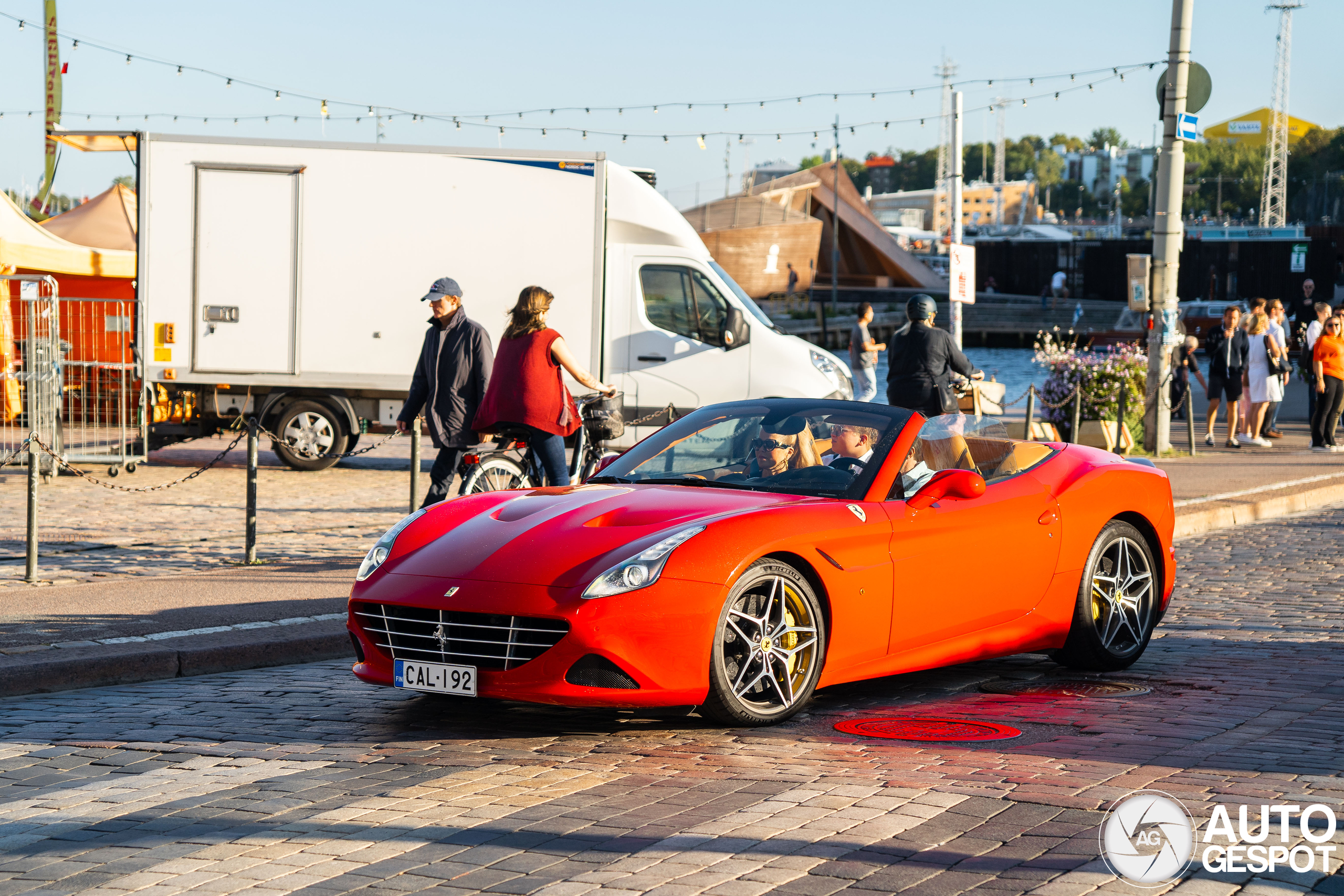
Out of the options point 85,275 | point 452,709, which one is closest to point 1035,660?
point 452,709

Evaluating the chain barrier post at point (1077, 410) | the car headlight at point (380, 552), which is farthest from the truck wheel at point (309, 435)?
the car headlight at point (380, 552)

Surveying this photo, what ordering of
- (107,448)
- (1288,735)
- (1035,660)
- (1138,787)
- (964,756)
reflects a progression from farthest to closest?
1. (107,448)
2. (1035,660)
3. (1288,735)
4. (964,756)
5. (1138,787)

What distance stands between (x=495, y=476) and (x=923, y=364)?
13.9 ft

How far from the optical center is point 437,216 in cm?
1681

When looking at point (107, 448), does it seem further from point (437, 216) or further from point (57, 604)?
point (57, 604)

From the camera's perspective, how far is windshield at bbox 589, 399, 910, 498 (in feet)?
22.0

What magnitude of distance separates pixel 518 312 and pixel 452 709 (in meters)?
3.80

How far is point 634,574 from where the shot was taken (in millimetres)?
5715

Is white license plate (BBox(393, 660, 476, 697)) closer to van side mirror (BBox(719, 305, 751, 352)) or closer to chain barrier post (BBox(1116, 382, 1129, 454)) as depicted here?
van side mirror (BBox(719, 305, 751, 352))

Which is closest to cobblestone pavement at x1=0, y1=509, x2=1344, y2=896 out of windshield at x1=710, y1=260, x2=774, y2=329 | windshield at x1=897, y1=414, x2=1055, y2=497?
windshield at x1=897, y1=414, x2=1055, y2=497

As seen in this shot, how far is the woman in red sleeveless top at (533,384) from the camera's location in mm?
9711

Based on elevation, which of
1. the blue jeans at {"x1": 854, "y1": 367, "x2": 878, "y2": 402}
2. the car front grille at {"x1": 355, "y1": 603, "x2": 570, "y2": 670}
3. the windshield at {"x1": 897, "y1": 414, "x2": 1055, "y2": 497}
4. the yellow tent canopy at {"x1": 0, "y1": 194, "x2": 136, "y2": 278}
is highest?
the yellow tent canopy at {"x1": 0, "y1": 194, "x2": 136, "y2": 278}

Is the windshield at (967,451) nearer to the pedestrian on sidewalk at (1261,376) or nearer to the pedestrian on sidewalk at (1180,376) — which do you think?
the pedestrian on sidewalk at (1180,376)

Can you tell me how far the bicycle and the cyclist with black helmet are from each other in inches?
125
